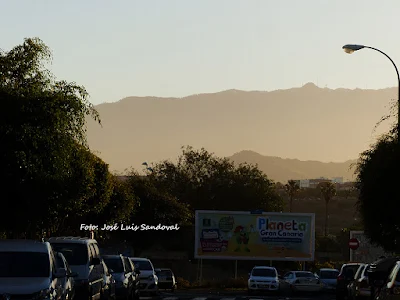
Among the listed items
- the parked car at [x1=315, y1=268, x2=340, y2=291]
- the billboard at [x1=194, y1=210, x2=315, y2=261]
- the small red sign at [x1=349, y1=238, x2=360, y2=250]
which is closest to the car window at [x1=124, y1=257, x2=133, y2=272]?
the parked car at [x1=315, y1=268, x2=340, y2=291]

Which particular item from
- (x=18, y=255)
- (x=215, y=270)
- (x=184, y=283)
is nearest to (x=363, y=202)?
(x=18, y=255)

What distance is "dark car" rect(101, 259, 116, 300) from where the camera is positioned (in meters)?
→ 26.1

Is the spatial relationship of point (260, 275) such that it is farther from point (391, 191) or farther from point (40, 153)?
point (40, 153)

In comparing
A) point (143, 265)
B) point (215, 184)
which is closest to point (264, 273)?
point (143, 265)

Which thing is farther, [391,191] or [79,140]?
[391,191]

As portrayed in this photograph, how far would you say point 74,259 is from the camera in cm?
2466

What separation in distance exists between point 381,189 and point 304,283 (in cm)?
1680

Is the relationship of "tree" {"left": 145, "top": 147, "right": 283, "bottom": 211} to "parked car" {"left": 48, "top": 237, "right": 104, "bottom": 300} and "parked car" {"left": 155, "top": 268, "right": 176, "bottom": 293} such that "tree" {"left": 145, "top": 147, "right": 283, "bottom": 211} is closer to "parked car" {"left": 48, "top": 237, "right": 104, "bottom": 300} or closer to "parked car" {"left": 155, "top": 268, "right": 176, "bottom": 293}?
A: "parked car" {"left": 155, "top": 268, "right": 176, "bottom": 293}

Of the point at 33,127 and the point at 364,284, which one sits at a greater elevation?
the point at 33,127

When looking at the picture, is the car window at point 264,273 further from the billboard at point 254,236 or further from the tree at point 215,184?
the tree at point 215,184

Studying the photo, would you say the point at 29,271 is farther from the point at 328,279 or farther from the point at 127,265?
the point at 328,279

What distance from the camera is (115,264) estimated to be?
31406mm

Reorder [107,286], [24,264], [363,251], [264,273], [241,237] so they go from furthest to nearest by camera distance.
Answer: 1. [241,237]
2. [363,251]
3. [264,273]
4. [107,286]
5. [24,264]

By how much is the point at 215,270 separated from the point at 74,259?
178ft
